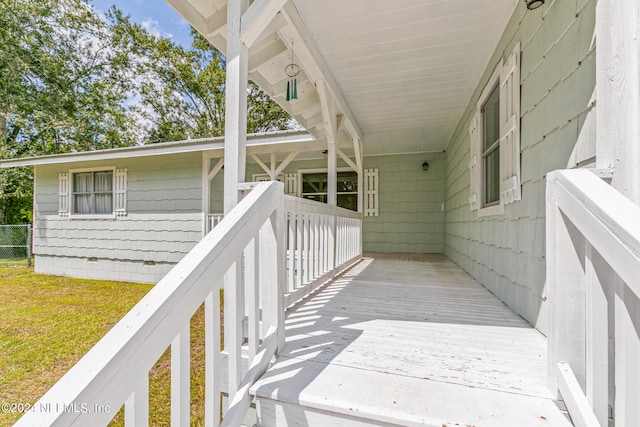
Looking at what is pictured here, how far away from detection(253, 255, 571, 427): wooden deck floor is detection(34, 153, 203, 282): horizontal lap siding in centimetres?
484

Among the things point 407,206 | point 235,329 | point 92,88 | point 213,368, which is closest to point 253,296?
point 235,329

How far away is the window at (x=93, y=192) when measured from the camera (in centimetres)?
668

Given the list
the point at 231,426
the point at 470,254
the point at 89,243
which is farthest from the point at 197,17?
the point at 89,243

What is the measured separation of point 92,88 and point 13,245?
7.37 m

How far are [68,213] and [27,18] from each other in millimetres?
9493

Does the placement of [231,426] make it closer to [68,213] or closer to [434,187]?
[434,187]

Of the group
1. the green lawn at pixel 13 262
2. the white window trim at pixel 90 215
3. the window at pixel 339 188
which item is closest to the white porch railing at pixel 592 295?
the window at pixel 339 188

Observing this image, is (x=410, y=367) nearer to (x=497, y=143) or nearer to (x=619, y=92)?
(x=619, y=92)

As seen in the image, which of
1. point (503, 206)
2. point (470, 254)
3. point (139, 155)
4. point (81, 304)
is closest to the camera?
point (503, 206)

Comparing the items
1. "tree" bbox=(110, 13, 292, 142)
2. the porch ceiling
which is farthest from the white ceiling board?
"tree" bbox=(110, 13, 292, 142)

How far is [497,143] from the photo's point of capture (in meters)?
2.90

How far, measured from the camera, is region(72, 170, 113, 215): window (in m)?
6.88

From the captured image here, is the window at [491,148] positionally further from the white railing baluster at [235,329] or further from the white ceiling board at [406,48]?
the white railing baluster at [235,329]

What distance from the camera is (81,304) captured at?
4.79 meters
